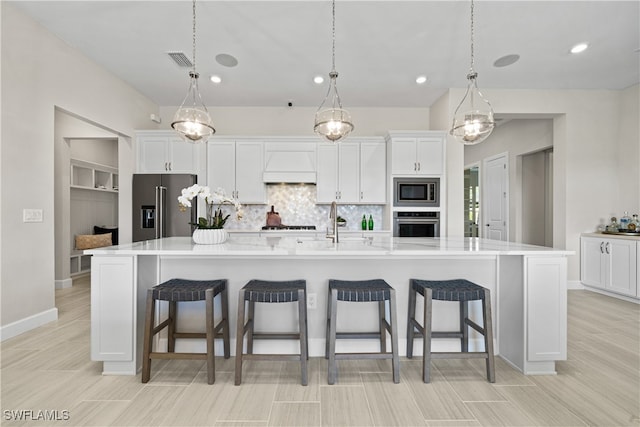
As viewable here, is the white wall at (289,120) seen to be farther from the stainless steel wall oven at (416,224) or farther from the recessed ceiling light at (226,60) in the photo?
the stainless steel wall oven at (416,224)

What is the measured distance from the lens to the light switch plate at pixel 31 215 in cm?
278

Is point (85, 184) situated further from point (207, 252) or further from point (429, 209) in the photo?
point (429, 209)

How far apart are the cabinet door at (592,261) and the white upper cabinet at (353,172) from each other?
119 inches

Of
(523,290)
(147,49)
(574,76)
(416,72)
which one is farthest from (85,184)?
(574,76)

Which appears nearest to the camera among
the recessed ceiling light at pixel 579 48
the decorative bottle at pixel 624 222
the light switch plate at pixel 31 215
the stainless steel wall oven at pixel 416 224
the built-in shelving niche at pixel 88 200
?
the light switch plate at pixel 31 215

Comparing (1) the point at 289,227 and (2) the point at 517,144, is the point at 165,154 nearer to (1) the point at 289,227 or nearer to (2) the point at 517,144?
(1) the point at 289,227

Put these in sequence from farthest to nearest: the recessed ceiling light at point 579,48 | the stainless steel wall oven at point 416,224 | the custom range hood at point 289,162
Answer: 1. the custom range hood at point 289,162
2. the stainless steel wall oven at point 416,224
3. the recessed ceiling light at point 579,48

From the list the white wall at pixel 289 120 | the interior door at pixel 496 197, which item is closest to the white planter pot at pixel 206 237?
the white wall at pixel 289 120

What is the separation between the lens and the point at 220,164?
183 inches

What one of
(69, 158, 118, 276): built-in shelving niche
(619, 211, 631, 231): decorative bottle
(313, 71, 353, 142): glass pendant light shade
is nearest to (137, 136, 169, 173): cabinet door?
(69, 158, 118, 276): built-in shelving niche

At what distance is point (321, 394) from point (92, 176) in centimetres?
593

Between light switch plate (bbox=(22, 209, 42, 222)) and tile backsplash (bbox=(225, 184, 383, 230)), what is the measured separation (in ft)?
7.84

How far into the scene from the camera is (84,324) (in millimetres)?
2975

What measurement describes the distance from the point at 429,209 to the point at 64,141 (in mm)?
5653
